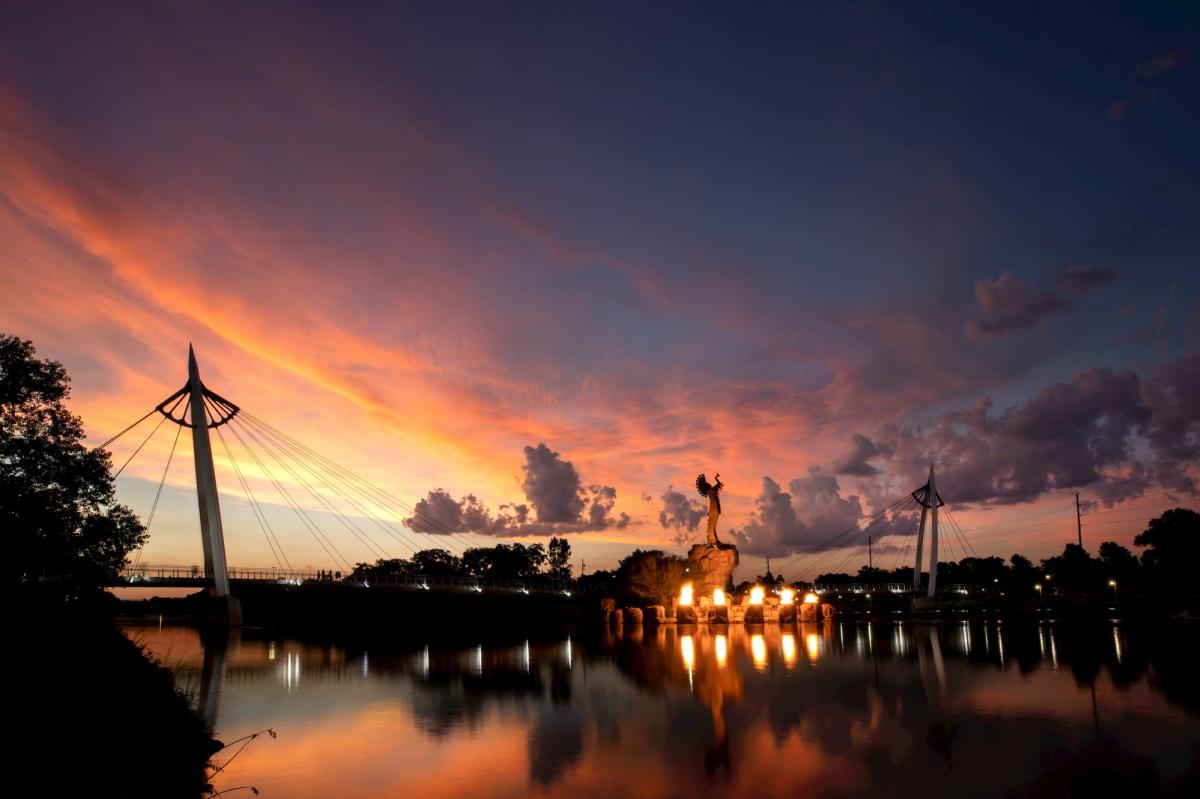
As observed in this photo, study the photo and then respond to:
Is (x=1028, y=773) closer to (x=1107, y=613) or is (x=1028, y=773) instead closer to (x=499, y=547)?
(x=1107, y=613)

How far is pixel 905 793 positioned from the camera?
698 inches

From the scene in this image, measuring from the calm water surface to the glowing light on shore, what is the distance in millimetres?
657

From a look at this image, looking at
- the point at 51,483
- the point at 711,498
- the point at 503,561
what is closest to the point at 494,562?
the point at 503,561

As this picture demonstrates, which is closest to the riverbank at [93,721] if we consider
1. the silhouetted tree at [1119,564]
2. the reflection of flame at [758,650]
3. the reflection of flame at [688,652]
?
the reflection of flame at [688,652]

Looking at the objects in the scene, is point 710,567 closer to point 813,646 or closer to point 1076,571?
point 813,646

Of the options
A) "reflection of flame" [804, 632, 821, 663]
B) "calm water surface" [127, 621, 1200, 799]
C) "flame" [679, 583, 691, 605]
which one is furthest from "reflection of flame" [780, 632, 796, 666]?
"flame" [679, 583, 691, 605]

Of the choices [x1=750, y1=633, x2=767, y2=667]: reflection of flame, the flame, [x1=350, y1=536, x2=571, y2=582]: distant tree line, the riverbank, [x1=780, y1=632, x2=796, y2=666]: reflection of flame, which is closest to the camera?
the riverbank

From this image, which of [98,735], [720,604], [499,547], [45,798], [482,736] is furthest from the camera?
[499,547]

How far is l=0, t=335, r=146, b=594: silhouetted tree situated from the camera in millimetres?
26766

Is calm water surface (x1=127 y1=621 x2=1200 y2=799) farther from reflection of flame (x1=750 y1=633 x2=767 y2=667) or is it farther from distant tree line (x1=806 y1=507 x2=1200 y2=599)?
distant tree line (x1=806 y1=507 x2=1200 y2=599)

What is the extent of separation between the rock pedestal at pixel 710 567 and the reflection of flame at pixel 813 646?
22553 millimetres

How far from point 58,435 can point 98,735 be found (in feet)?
59.1

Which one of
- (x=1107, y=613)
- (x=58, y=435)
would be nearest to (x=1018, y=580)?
(x=1107, y=613)

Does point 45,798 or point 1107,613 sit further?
point 1107,613
